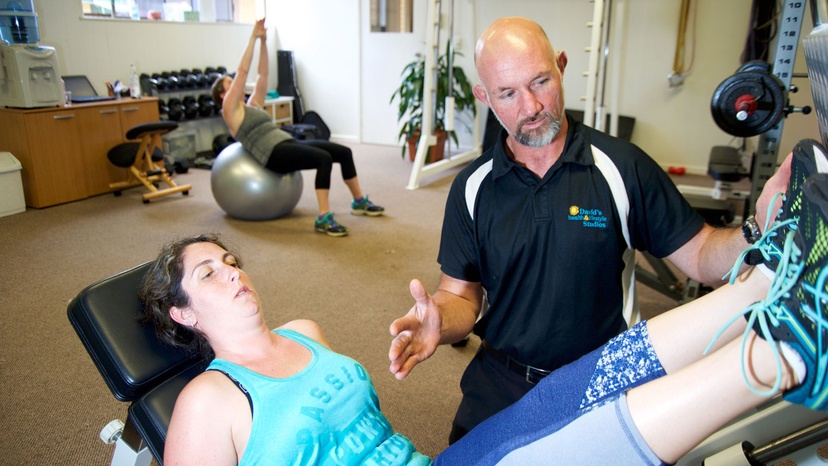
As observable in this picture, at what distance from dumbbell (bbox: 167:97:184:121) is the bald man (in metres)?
4.49

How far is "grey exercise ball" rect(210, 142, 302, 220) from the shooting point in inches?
151

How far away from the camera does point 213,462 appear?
41.2 inches

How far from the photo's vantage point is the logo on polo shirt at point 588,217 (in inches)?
52.6

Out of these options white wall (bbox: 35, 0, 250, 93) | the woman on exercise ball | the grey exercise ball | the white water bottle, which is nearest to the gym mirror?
white wall (bbox: 35, 0, 250, 93)

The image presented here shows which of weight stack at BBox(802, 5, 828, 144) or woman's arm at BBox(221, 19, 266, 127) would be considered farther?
woman's arm at BBox(221, 19, 266, 127)

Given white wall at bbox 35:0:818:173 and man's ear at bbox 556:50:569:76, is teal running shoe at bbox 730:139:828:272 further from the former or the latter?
white wall at bbox 35:0:818:173

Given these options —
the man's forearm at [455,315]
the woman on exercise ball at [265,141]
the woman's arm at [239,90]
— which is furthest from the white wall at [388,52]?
the man's forearm at [455,315]

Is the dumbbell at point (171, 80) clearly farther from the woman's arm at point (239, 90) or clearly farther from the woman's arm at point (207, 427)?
the woman's arm at point (207, 427)

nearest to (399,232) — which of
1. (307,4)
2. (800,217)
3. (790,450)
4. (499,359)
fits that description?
(499,359)

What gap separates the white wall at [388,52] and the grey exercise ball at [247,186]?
1.91 meters

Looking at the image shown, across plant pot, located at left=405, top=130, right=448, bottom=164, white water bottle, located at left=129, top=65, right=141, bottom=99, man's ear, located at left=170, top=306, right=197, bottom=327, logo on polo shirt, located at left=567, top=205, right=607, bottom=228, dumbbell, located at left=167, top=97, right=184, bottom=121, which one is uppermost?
white water bottle, located at left=129, top=65, right=141, bottom=99

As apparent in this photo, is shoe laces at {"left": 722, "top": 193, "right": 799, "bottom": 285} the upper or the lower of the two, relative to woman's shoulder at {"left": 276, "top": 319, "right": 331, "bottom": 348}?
upper

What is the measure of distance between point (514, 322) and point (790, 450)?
586 mm

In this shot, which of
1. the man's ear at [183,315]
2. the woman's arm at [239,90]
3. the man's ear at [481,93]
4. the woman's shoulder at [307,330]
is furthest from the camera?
the woman's arm at [239,90]
